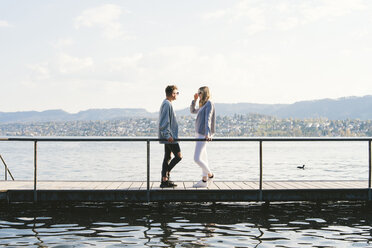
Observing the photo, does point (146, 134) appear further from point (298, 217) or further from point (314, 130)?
point (298, 217)

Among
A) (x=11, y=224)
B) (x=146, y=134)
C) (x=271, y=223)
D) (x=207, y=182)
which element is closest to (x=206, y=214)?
(x=207, y=182)

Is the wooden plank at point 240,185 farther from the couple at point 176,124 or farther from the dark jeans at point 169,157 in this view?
the dark jeans at point 169,157

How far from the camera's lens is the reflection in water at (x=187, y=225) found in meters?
8.18

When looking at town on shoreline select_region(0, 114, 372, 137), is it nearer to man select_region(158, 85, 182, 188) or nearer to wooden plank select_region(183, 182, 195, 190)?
wooden plank select_region(183, 182, 195, 190)

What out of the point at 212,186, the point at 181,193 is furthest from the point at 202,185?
the point at 181,193

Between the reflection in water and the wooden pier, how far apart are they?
0.41 meters

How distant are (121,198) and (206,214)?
5.97ft

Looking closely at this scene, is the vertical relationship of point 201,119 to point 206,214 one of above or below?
above

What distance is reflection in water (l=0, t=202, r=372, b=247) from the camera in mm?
8180

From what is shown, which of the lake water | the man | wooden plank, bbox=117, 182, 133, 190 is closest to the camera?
the lake water

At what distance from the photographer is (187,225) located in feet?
30.6

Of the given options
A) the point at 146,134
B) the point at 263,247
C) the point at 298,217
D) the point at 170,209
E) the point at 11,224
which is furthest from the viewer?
the point at 146,134

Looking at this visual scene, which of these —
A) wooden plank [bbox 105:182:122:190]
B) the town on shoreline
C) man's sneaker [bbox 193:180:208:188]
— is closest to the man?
man's sneaker [bbox 193:180:208:188]

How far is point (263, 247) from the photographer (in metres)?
7.90
